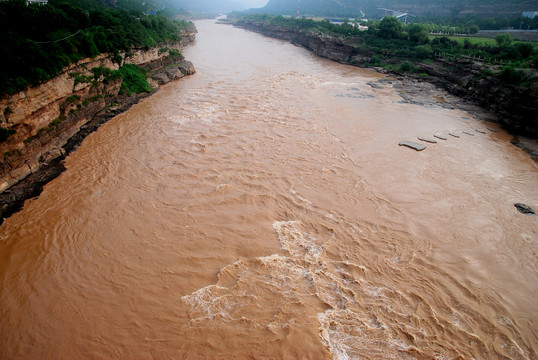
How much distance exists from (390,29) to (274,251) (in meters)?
40.0

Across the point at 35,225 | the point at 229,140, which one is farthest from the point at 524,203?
the point at 35,225

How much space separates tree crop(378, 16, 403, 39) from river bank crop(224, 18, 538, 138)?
3432 mm

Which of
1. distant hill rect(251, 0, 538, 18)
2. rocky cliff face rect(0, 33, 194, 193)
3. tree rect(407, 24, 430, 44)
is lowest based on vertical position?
rocky cliff face rect(0, 33, 194, 193)

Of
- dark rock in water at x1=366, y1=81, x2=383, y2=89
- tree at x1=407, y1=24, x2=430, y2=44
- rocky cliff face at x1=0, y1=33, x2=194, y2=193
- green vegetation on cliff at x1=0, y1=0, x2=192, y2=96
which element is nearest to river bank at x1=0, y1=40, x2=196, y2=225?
rocky cliff face at x1=0, y1=33, x2=194, y2=193

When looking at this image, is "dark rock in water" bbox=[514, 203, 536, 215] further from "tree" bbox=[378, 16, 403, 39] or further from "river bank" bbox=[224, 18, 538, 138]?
"tree" bbox=[378, 16, 403, 39]

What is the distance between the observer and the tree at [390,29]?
3775 centimetres

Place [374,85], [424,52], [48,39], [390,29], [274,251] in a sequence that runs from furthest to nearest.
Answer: [390,29]
[424,52]
[374,85]
[48,39]
[274,251]

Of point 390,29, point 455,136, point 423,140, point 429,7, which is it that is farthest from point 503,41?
point 429,7

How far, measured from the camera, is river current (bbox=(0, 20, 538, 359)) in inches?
248

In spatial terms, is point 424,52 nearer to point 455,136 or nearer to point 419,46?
point 419,46

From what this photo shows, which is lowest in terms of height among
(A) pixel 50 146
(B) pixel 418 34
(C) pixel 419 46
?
(A) pixel 50 146

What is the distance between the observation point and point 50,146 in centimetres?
1283

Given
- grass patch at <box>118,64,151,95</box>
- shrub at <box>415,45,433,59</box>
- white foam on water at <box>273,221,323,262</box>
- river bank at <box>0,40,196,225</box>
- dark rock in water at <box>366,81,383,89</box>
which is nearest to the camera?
white foam on water at <box>273,221,323,262</box>

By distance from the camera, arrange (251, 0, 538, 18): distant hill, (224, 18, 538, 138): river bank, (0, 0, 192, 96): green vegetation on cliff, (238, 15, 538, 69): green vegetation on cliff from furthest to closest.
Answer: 1. (251, 0, 538, 18): distant hill
2. (238, 15, 538, 69): green vegetation on cliff
3. (224, 18, 538, 138): river bank
4. (0, 0, 192, 96): green vegetation on cliff
